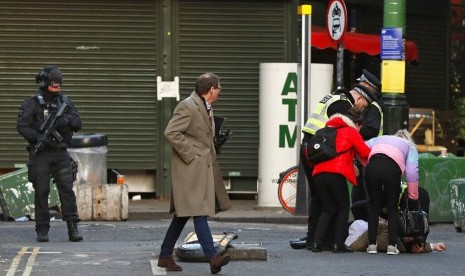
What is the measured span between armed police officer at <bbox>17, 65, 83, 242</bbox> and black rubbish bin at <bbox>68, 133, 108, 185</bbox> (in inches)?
184

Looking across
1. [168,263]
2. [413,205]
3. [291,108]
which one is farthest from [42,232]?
[291,108]

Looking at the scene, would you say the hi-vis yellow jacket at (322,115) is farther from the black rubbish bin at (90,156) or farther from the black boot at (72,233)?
the black rubbish bin at (90,156)

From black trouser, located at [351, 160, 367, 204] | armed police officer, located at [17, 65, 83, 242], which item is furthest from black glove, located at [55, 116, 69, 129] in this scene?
black trouser, located at [351, 160, 367, 204]

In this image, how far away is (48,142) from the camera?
1578 cm

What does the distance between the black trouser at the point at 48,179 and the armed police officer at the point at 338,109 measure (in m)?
2.91

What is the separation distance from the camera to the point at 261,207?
2136cm

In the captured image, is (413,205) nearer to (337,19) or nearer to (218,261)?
(218,261)

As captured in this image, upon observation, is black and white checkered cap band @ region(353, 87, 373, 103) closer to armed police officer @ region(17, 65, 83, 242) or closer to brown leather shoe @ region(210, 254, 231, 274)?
brown leather shoe @ region(210, 254, 231, 274)

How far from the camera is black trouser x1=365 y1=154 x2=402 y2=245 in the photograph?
1418 cm

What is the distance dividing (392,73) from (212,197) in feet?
26.9

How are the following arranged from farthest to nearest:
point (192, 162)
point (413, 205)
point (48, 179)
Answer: point (48, 179) < point (413, 205) < point (192, 162)

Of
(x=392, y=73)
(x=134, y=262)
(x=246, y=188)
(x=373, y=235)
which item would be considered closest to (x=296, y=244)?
(x=373, y=235)

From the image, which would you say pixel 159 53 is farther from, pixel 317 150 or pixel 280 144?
pixel 317 150

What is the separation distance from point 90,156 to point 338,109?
7167 mm
